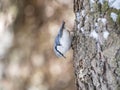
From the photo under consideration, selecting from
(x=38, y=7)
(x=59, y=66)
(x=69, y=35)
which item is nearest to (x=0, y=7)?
(x=38, y=7)

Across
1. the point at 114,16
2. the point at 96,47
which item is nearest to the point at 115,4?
the point at 114,16

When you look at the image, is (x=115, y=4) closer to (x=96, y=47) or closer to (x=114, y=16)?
(x=114, y=16)

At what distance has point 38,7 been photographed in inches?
123

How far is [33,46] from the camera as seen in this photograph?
3.24 metres

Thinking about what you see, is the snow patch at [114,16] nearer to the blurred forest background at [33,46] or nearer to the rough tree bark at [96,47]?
the rough tree bark at [96,47]

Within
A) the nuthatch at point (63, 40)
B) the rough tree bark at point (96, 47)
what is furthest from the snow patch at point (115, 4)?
the nuthatch at point (63, 40)

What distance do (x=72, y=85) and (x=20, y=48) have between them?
0.54 meters

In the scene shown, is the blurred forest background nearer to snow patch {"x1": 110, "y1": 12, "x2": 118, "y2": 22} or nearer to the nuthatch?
the nuthatch

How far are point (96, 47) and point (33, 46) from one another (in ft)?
6.76

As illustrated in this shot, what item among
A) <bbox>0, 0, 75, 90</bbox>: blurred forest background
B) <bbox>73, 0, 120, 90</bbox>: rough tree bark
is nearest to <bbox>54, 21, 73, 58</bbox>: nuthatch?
<bbox>73, 0, 120, 90</bbox>: rough tree bark

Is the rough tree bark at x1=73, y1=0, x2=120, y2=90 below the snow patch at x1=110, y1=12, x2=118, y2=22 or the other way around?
below

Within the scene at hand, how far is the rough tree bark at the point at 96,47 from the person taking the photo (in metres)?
1.16

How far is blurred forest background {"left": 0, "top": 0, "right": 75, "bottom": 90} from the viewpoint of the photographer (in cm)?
309

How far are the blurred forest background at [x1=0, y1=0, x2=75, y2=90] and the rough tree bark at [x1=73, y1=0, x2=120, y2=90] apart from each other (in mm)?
1719
